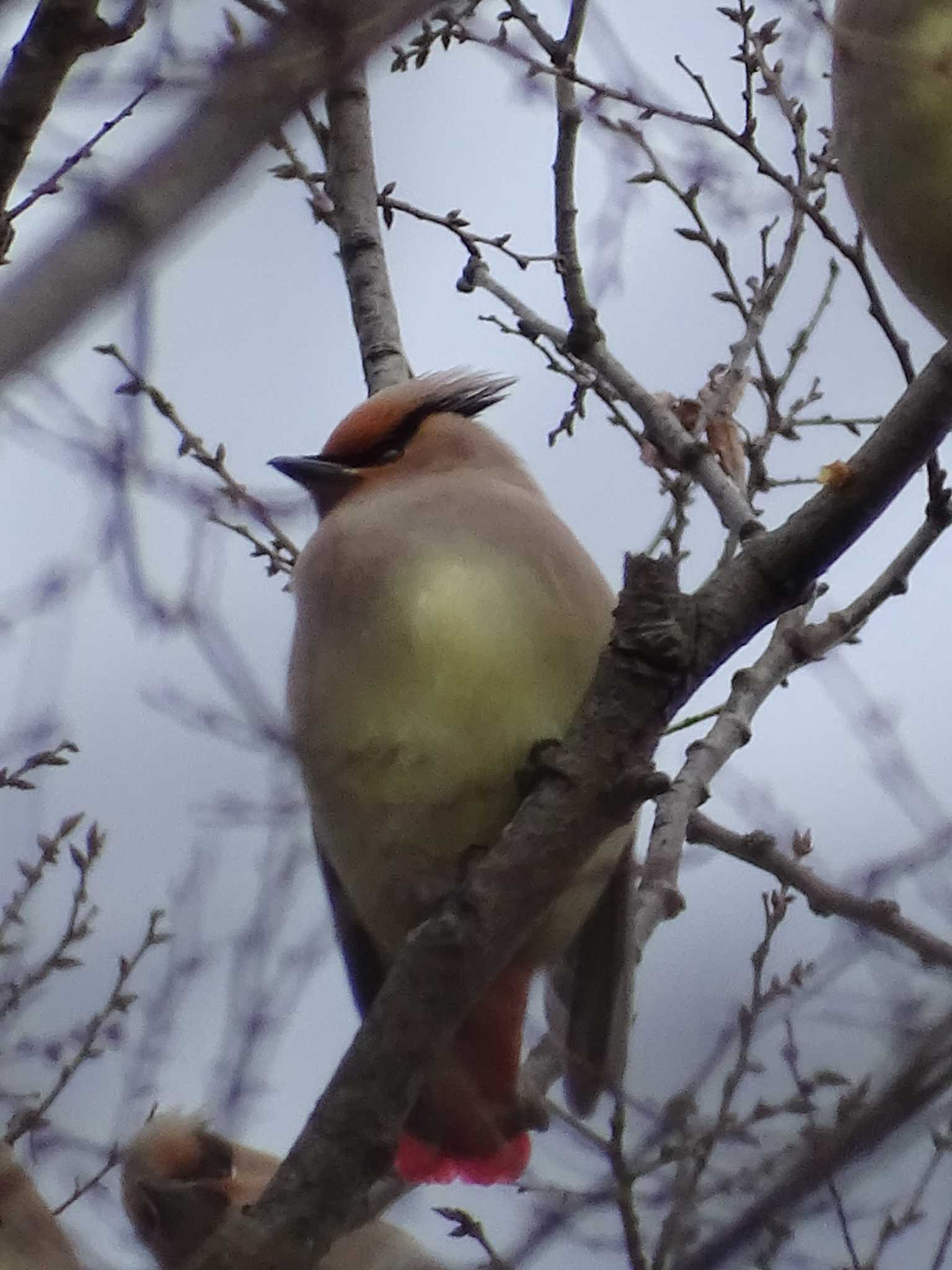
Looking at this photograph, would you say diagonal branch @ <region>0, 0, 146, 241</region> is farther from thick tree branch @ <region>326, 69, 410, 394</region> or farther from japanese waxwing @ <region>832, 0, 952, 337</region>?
thick tree branch @ <region>326, 69, 410, 394</region>

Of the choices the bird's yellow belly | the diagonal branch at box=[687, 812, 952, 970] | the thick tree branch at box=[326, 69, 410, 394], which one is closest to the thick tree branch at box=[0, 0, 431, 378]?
the diagonal branch at box=[687, 812, 952, 970]

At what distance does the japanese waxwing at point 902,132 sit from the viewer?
286 centimetres

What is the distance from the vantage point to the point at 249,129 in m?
1.23

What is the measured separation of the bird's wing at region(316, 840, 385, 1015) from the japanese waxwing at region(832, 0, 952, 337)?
1.36m

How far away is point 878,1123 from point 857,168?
6.69 feet

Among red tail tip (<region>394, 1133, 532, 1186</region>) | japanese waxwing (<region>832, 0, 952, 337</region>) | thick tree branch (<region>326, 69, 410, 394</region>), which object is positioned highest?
thick tree branch (<region>326, 69, 410, 394</region>)

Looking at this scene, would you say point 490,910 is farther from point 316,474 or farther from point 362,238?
point 362,238

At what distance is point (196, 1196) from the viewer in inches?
140

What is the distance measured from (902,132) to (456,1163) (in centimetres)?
174

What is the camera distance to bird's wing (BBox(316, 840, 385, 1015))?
3.46 metres

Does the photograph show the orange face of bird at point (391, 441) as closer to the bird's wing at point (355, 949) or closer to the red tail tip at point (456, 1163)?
the bird's wing at point (355, 949)

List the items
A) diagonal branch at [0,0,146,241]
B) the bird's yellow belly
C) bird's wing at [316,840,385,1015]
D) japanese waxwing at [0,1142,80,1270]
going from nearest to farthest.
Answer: diagonal branch at [0,0,146,241] → japanese waxwing at [0,1142,80,1270] → the bird's yellow belly → bird's wing at [316,840,385,1015]

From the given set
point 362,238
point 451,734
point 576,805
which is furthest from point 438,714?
point 362,238

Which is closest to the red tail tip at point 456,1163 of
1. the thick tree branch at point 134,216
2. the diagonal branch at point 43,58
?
the diagonal branch at point 43,58
